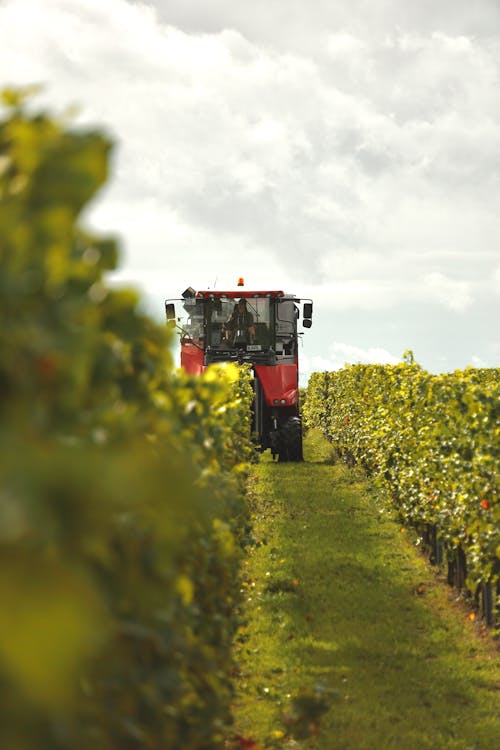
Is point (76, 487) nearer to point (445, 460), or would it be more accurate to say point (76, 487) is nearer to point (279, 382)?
point (445, 460)

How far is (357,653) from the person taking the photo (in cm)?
714

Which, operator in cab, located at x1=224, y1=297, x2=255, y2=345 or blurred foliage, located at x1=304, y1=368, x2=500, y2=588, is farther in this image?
operator in cab, located at x1=224, y1=297, x2=255, y2=345

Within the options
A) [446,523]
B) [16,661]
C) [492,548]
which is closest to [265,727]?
[492,548]

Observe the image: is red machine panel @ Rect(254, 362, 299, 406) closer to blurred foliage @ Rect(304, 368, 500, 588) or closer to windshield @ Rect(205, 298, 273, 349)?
windshield @ Rect(205, 298, 273, 349)

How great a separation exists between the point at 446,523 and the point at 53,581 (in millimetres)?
7804

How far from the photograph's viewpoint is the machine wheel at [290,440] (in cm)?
1805

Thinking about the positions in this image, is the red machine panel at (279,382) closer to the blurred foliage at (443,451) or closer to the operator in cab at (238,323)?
the operator in cab at (238,323)

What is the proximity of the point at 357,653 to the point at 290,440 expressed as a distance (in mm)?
11159

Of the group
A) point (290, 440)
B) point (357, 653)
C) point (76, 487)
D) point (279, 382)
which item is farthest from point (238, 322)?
point (76, 487)

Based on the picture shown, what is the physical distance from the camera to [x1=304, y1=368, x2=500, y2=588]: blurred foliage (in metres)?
7.20

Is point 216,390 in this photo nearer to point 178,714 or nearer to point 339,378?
point 178,714

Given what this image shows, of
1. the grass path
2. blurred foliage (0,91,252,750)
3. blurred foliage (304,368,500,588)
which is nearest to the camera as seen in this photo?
blurred foliage (0,91,252,750)

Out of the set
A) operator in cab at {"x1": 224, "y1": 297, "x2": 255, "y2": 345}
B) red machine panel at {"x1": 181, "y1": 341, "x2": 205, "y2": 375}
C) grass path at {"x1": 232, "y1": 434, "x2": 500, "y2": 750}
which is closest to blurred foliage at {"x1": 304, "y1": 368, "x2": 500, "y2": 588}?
grass path at {"x1": 232, "y1": 434, "x2": 500, "y2": 750}

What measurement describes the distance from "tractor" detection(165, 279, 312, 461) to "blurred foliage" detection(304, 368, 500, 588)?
3085mm
